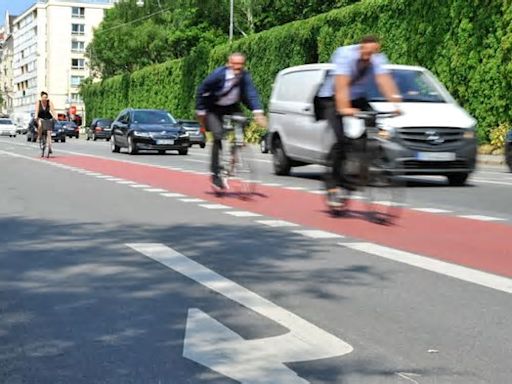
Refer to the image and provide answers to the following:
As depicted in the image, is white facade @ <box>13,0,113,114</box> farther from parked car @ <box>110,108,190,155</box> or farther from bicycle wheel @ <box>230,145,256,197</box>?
bicycle wheel @ <box>230,145,256,197</box>

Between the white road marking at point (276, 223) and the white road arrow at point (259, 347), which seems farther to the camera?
the white road marking at point (276, 223)

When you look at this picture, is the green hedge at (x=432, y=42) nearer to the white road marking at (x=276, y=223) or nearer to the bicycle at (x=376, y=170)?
the bicycle at (x=376, y=170)

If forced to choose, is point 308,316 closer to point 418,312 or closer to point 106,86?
point 418,312

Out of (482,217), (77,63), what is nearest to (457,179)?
(482,217)

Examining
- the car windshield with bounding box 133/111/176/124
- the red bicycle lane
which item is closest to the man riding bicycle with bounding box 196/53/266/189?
the red bicycle lane

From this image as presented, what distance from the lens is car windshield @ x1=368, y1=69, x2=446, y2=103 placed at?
16.3m

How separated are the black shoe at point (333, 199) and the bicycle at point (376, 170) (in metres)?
0.37

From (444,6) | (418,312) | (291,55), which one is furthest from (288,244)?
(291,55)

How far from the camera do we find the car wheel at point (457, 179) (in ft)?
52.6

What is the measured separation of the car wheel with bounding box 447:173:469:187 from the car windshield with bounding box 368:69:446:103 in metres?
1.34

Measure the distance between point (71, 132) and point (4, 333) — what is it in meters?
70.2

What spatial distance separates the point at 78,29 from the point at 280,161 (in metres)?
131

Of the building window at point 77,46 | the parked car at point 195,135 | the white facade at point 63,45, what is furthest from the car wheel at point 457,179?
the building window at point 77,46

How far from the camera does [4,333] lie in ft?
16.1
